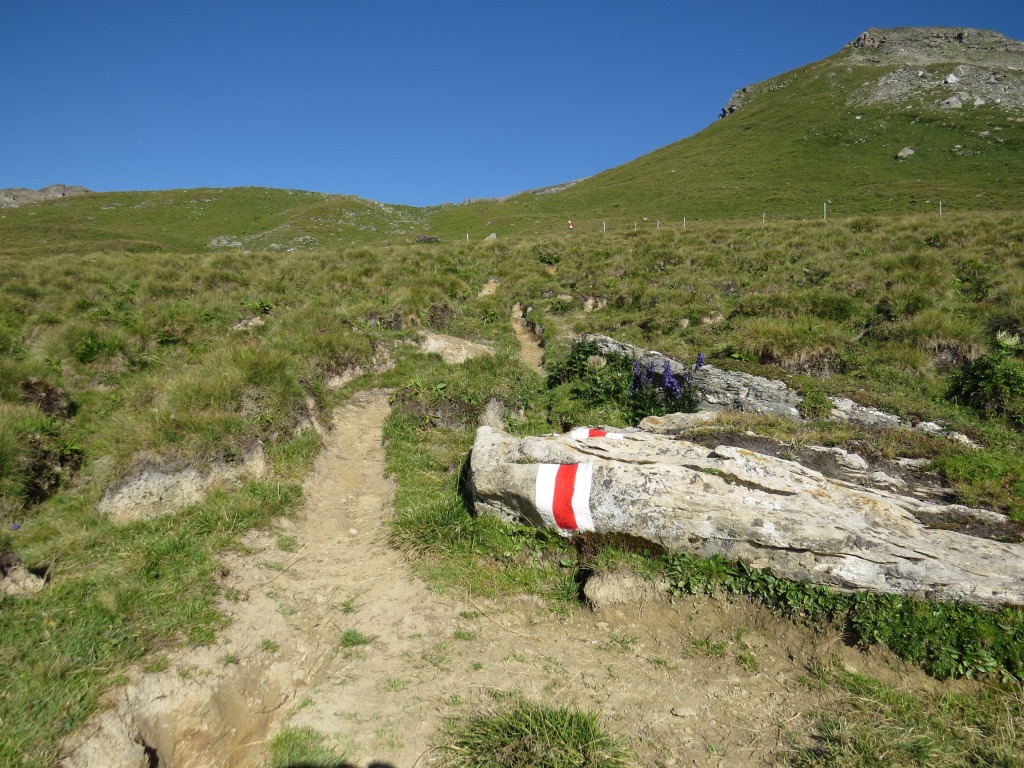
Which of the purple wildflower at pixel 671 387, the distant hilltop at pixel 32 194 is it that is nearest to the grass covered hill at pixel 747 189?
the distant hilltop at pixel 32 194

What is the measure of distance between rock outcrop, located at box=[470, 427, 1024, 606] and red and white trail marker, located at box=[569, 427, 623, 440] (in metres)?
0.08

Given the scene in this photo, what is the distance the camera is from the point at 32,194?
302 feet

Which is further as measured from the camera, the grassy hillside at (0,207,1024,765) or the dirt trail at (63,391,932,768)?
the grassy hillside at (0,207,1024,765)

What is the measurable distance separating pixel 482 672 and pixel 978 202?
180 ft

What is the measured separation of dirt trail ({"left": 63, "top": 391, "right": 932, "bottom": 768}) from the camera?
13.2ft

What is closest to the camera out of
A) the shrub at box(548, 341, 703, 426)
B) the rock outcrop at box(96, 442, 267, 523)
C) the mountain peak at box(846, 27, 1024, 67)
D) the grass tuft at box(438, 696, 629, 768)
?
the grass tuft at box(438, 696, 629, 768)

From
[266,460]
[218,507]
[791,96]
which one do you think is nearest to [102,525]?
[218,507]

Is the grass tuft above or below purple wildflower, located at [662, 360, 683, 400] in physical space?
below

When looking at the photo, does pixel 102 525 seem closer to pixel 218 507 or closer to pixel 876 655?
pixel 218 507

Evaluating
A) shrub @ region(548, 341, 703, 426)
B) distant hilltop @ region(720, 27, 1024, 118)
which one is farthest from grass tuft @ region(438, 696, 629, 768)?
distant hilltop @ region(720, 27, 1024, 118)

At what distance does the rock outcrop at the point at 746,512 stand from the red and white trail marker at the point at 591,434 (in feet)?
0.28

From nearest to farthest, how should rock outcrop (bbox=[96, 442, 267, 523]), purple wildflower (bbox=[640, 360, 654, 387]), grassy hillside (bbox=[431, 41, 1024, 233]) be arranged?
1. rock outcrop (bbox=[96, 442, 267, 523])
2. purple wildflower (bbox=[640, 360, 654, 387])
3. grassy hillside (bbox=[431, 41, 1024, 233])

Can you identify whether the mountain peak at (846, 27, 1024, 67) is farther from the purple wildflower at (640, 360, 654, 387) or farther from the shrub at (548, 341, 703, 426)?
the purple wildflower at (640, 360, 654, 387)

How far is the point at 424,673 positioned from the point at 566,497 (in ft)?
8.51
